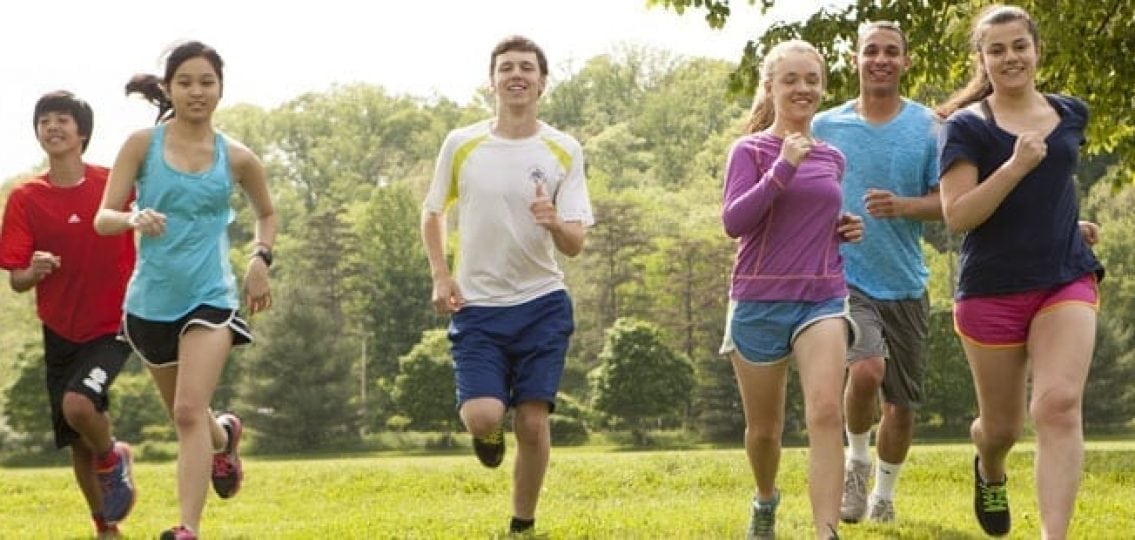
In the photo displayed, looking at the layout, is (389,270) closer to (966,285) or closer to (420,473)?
(420,473)

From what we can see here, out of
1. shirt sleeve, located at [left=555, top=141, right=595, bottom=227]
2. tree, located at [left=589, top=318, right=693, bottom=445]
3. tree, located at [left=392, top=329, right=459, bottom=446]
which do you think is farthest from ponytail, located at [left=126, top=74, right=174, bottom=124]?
tree, located at [left=392, top=329, right=459, bottom=446]

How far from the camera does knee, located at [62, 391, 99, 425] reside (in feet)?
31.2

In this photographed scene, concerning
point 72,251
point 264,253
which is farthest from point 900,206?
point 72,251

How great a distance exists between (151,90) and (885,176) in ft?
12.9

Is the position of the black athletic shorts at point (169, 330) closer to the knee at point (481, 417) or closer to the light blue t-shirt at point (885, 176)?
the knee at point (481, 417)

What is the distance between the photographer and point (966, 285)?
24.3 ft

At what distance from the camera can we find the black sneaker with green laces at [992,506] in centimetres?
861

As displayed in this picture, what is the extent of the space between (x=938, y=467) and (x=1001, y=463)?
24.3ft

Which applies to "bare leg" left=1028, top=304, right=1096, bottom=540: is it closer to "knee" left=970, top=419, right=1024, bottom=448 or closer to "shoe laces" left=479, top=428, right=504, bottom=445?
"knee" left=970, top=419, right=1024, bottom=448

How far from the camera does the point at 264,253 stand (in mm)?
8391

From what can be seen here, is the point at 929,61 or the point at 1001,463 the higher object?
the point at 929,61

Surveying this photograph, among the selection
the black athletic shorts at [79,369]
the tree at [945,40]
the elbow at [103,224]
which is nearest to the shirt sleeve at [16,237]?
the black athletic shorts at [79,369]

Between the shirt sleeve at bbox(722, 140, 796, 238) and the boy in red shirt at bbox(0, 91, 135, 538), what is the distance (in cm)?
378

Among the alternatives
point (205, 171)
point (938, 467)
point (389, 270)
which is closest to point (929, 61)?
point (938, 467)
